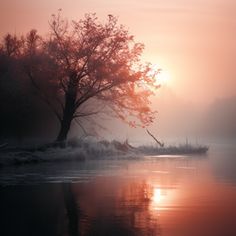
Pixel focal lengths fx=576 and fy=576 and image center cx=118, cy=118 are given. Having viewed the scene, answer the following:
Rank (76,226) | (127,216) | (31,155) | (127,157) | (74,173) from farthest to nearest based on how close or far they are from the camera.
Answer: (127,157) → (31,155) → (74,173) → (127,216) → (76,226)

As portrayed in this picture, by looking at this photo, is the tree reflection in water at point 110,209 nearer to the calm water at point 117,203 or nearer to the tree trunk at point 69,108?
the calm water at point 117,203

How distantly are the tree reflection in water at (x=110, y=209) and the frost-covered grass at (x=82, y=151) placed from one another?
10.8 m

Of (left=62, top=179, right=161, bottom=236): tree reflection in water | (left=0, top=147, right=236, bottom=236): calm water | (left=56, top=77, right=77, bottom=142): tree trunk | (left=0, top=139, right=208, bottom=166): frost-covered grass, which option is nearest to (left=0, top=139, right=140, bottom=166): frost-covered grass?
(left=0, top=139, right=208, bottom=166): frost-covered grass

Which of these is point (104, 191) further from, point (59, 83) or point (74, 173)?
point (59, 83)

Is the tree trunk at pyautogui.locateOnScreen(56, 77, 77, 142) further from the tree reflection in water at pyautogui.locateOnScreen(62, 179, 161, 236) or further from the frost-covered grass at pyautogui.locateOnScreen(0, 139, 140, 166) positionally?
the tree reflection in water at pyautogui.locateOnScreen(62, 179, 161, 236)

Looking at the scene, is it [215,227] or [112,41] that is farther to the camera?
[112,41]

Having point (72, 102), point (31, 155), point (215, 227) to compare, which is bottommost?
point (215, 227)

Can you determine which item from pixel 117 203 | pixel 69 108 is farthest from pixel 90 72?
pixel 117 203

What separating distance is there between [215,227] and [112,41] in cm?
2915

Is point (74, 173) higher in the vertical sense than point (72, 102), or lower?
lower

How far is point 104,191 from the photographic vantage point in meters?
17.9

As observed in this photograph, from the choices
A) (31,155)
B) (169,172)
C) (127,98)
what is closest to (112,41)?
(127,98)

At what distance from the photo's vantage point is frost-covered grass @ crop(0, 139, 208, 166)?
30.5 meters

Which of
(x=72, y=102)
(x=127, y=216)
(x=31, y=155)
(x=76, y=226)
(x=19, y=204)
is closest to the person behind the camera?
(x=76, y=226)
